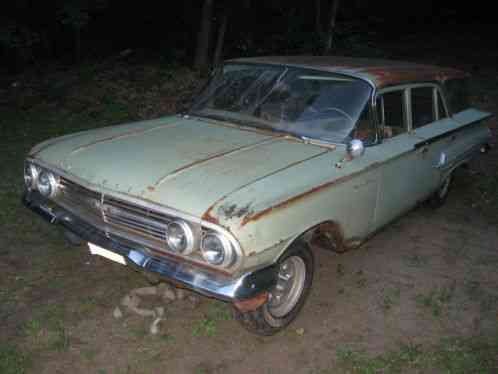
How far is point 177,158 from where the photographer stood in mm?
3371

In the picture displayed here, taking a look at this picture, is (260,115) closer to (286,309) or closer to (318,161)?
(318,161)

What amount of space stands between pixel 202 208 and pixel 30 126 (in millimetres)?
6440

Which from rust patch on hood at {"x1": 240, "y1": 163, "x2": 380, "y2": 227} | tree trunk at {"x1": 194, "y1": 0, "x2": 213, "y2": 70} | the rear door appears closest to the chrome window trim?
the rear door

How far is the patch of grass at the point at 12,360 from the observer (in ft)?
9.66

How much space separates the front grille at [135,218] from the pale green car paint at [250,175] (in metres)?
0.08

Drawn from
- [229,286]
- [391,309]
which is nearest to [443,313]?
[391,309]

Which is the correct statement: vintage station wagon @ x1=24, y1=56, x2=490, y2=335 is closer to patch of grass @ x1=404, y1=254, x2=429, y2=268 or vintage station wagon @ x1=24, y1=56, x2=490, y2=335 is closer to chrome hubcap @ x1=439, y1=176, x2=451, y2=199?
Answer: patch of grass @ x1=404, y1=254, x2=429, y2=268

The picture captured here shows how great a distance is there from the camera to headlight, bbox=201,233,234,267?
9.11 ft

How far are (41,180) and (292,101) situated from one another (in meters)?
1.94

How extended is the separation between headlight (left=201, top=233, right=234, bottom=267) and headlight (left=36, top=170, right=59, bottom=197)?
134cm

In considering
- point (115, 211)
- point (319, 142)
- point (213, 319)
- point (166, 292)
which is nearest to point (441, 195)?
point (319, 142)

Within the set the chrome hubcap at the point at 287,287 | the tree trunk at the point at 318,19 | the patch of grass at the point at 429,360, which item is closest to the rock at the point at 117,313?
the chrome hubcap at the point at 287,287

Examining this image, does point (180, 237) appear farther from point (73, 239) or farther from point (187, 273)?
point (73, 239)

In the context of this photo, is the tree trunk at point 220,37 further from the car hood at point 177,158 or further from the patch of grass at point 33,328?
the patch of grass at point 33,328
